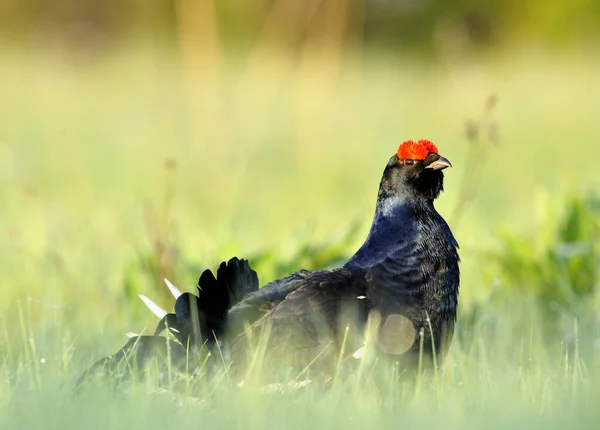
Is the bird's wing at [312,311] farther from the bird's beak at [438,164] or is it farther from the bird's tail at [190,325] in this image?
the bird's beak at [438,164]

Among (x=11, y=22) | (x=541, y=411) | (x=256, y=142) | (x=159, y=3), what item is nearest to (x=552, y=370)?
(x=541, y=411)

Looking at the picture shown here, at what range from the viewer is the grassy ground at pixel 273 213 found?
2869 millimetres

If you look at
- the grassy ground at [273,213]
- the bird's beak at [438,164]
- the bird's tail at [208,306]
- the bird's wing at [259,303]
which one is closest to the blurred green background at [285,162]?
the grassy ground at [273,213]

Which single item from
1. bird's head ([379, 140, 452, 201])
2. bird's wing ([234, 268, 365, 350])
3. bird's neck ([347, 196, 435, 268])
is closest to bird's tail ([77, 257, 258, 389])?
bird's wing ([234, 268, 365, 350])

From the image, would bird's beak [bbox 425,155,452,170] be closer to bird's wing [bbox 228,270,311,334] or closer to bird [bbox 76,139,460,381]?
bird [bbox 76,139,460,381]

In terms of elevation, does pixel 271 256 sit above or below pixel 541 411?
above

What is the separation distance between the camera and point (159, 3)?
19359mm

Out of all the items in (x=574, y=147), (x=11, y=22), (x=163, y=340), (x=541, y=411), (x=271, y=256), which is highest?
(x=11, y=22)

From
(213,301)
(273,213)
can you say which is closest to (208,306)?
(213,301)

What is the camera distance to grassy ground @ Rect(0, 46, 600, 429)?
9.41 feet

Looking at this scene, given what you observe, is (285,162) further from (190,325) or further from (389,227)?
(190,325)

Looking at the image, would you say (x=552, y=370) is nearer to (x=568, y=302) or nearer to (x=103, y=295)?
(x=568, y=302)

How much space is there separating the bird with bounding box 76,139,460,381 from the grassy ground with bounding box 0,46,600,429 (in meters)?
0.19

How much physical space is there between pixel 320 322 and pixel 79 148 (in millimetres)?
7390
